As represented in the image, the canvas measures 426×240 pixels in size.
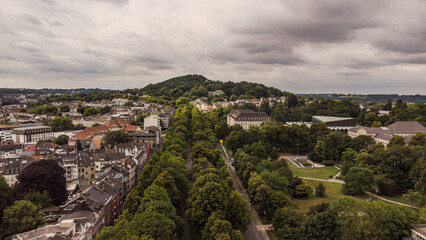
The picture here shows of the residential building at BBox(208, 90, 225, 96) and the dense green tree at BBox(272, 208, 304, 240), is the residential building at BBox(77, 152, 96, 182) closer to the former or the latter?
the dense green tree at BBox(272, 208, 304, 240)

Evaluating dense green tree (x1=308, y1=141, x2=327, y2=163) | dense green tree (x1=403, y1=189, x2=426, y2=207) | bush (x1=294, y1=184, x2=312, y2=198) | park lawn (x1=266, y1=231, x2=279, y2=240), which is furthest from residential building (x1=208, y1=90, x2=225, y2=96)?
park lawn (x1=266, y1=231, x2=279, y2=240)

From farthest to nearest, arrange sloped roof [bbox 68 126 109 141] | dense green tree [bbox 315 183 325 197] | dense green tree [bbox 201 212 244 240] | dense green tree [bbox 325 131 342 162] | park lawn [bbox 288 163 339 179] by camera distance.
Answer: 1. sloped roof [bbox 68 126 109 141]
2. dense green tree [bbox 325 131 342 162]
3. park lawn [bbox 288 163 339 179]
4. dense green tree [bbox 315 183 325 197]
5. dense green tree [bbox 201 212 244 240]

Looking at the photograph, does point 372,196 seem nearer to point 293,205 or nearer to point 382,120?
point 293,205

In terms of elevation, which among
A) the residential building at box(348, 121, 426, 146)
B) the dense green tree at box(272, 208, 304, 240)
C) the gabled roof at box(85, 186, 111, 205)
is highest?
the residential building at box(348, 121, 426, 146)

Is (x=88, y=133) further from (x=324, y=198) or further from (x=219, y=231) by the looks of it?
(x=324, y=198)

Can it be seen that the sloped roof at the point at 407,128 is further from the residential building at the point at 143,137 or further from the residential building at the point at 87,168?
the residential building at the point at 87,168

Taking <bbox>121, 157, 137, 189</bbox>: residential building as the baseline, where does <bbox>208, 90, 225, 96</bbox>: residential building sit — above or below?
above

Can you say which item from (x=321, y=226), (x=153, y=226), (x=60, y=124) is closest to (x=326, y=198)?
(x=321, y=226)

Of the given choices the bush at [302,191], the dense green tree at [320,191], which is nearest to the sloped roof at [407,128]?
the dense green tree at [320,191]

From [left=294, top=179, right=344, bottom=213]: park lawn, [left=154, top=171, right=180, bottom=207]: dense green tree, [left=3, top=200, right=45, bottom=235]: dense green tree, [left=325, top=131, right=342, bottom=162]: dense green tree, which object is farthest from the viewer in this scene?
[left=325, top=131, right=342, bottom=162]: dense green tree

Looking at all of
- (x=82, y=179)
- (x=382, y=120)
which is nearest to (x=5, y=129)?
(x=82, y=179)
